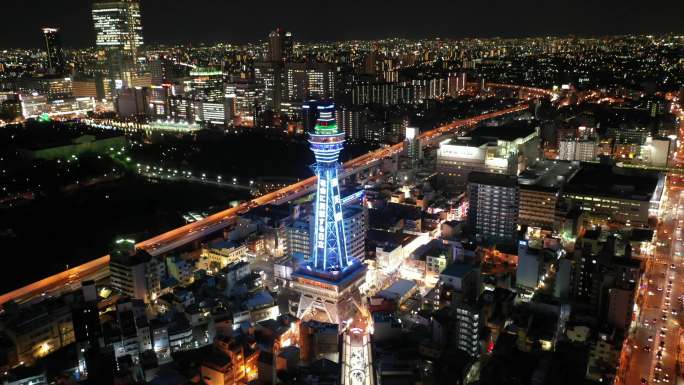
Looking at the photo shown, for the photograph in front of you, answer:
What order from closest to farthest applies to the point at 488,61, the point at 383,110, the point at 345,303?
the point at 345,303 < the point at 383,110 < the point at 488,61

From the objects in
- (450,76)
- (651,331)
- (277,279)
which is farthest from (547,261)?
(450,76)

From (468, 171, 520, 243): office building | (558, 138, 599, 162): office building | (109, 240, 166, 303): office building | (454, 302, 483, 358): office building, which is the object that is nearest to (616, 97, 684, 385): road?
(454, 302, 483, 358): office building

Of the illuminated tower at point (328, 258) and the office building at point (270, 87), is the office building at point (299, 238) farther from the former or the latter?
the office building at point (270, 87)

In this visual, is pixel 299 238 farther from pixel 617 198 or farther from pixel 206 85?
pixel 206 85

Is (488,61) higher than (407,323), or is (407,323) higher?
(488,61)

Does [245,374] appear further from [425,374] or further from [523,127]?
[523,127]

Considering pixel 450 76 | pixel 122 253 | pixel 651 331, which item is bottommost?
pixel 651 331

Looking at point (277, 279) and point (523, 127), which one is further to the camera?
point (523, 127)
